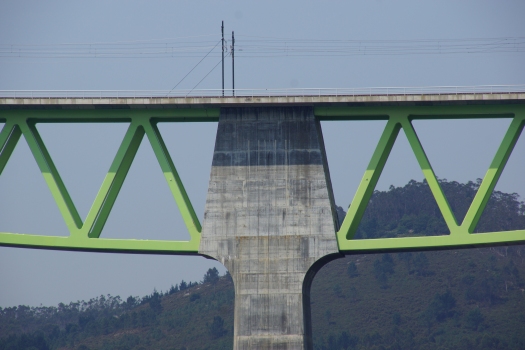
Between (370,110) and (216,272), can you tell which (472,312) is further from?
(370,110)

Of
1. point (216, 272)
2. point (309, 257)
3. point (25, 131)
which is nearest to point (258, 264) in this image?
point (309, 257)

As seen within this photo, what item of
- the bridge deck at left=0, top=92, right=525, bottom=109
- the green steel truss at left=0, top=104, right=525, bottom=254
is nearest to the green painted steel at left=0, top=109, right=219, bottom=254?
the green steel truss at left=0, top=104, right=525, bottom=254

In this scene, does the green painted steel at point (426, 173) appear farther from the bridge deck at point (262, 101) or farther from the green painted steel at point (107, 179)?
the green painted steel at point (107, 179)

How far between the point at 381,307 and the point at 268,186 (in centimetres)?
11601

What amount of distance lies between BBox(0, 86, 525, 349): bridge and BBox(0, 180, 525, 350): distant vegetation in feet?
Result: 333

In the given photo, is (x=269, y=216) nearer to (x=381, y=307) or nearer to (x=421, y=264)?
(x=381, y=307)

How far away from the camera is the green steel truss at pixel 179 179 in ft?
144

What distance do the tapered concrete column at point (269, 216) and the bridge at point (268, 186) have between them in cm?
4

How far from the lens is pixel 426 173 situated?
44125 mm

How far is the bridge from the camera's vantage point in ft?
146

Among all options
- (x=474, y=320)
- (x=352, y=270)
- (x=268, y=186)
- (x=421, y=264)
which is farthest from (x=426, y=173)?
(x=352, y=270)

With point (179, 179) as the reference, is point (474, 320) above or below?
above

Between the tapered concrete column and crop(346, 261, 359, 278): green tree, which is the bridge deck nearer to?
the tapered concrete column

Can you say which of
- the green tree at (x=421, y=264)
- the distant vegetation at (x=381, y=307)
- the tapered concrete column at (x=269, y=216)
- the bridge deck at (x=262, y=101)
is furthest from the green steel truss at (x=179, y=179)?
the green tree at (x=421, y=264)
